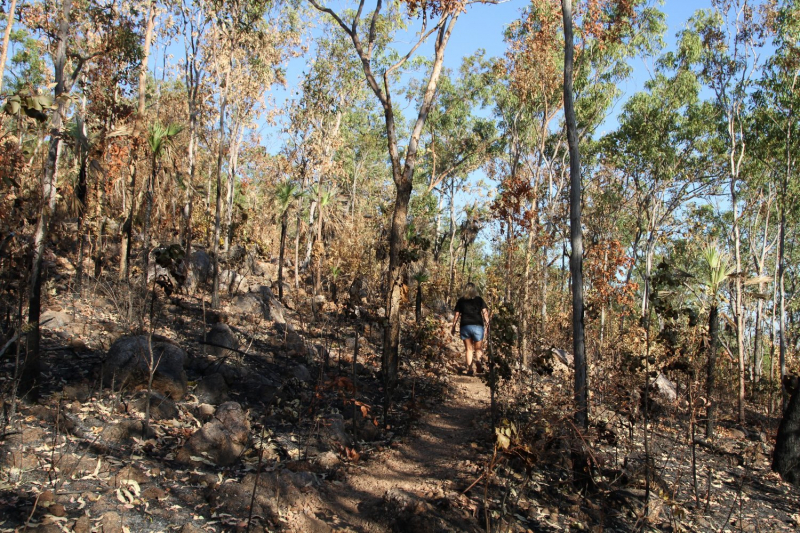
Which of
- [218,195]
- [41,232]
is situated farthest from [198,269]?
[41,232]

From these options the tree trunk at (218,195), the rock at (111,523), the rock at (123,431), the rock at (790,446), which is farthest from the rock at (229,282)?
the rock at (790,446)

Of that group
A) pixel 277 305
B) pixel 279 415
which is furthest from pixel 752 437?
pixel 277 305

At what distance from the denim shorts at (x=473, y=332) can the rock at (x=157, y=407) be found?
5.09 m

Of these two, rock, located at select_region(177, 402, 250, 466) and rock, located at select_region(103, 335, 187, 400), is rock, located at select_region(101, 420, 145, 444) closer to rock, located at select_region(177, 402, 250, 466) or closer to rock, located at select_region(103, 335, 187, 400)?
rock, located at select_region(177, 402, 250, 466)

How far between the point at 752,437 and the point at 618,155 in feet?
48.1

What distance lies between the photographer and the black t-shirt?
31.7 ft

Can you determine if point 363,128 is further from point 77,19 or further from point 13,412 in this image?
point 13,412

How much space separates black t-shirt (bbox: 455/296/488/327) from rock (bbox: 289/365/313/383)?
113 inches

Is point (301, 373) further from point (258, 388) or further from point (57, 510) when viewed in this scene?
point (57, 510)

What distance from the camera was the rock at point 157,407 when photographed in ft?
20.0

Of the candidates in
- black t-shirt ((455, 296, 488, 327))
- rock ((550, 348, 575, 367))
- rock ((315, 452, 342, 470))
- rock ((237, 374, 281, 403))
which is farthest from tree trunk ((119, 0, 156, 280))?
rock ((550, 348, 575, 367))

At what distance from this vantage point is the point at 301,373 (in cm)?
859

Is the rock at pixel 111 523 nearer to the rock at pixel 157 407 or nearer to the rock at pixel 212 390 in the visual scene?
the rock at pixel 157 407

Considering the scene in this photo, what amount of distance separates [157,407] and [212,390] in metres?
0.97
